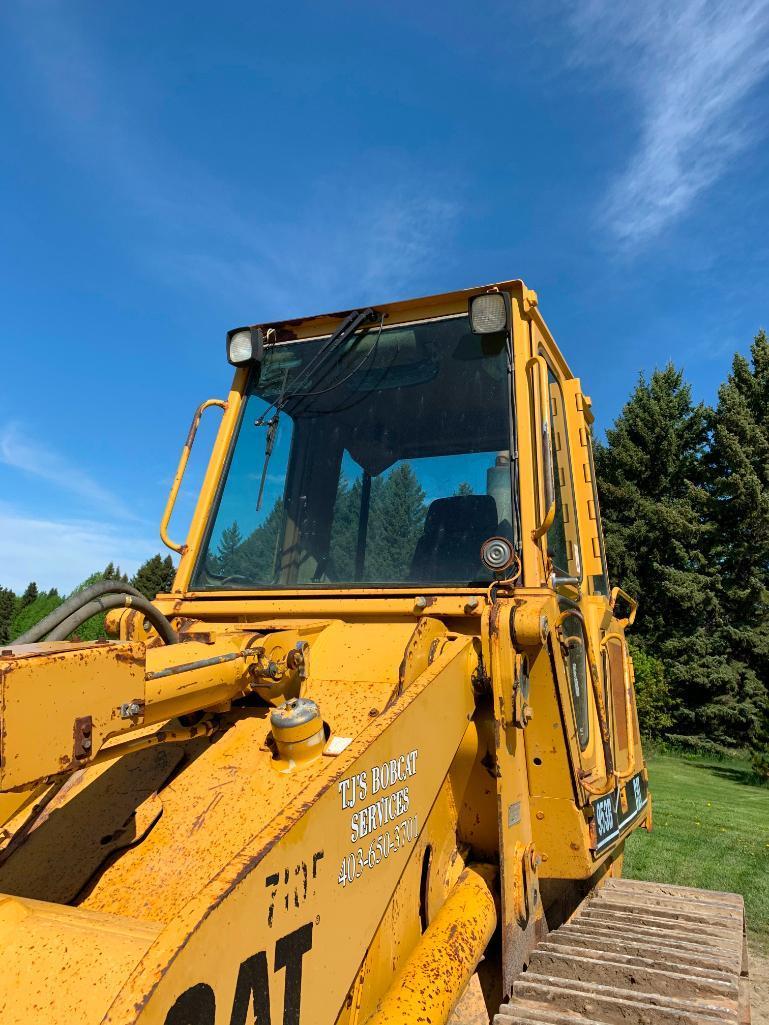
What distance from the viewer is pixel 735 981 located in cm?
283

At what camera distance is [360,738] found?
197 cm

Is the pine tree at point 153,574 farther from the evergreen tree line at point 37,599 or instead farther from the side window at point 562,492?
the side window at point 562,492

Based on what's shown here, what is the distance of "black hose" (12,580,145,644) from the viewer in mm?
2002

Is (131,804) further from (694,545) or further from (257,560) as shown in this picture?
(694,545)

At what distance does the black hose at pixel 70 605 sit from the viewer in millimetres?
2002

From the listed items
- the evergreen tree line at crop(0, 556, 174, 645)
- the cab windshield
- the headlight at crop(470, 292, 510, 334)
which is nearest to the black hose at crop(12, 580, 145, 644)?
the cab windshield

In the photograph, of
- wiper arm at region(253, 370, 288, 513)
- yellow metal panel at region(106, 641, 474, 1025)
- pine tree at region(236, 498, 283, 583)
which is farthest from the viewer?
wiper arm at region(253, 370, 288, 513)

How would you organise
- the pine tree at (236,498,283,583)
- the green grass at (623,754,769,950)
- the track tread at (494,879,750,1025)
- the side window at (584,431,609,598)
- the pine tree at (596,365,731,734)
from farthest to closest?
the pine tree at (596,365,731,734) → the green grass at (623,754,769,950) → the side window at (584,431,609,598) → the pine tree at (236,498,283,583) → the track tread at (494,879,750,1025)

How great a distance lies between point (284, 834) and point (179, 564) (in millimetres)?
2332

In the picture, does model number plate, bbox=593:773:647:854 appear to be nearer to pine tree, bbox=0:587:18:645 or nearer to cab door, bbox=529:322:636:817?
cab door, bbox=529:322:636:817

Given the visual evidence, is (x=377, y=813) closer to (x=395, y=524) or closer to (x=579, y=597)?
(x=395, y=524)

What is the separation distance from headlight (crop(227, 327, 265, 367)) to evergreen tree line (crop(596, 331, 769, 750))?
2311cm

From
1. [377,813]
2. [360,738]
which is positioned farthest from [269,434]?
[377,813]

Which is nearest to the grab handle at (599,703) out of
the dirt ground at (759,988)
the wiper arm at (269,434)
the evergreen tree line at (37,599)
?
the wiper arm at (269,434)
